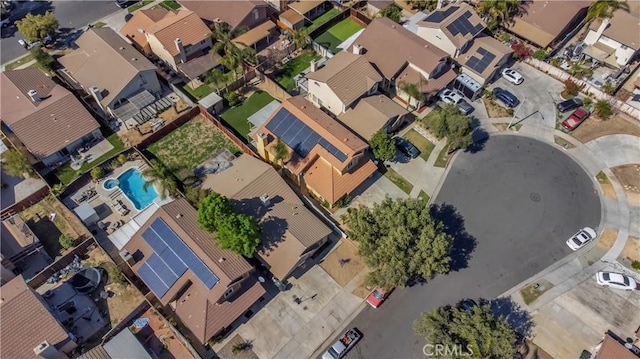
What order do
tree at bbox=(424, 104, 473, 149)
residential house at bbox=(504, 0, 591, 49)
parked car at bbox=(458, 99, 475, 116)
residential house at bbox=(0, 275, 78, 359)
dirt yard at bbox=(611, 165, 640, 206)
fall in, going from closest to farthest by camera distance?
residential house at bbox=(0, 275, 78, 359)
dirt yard at bbox=(611, 165, 640, 206)
tree at bbox=(424, 104, 473, 149)
parked car at bbox=(458, 99, 475, 116)
residential house at bbox=(504, 0, 591, 49)

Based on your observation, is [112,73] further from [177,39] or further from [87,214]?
[87,214]

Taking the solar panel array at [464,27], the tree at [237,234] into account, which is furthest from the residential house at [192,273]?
the solar panel array at [464,27]

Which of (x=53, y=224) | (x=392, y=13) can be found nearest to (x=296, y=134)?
(x=53, y=224)

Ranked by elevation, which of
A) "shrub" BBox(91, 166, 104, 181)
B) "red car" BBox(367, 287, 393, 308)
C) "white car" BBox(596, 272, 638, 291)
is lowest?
"white car" BBox(596, 272, 638, 291)

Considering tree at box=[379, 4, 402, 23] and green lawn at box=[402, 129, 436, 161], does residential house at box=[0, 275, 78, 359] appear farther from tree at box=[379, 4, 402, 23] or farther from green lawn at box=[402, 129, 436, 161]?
tree at box=[379, 4, 402, 23]

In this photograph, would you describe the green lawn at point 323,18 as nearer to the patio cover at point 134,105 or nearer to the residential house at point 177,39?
the residential house at point 177,39

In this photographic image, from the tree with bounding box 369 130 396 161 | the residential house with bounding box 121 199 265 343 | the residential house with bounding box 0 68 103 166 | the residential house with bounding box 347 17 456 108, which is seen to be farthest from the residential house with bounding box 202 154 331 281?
the residential house with bounding box 347 17 456 108

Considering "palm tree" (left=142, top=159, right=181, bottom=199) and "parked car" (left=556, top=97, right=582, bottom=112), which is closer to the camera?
"palm tree" (left=142, top=159, right=181, bottom=199)
